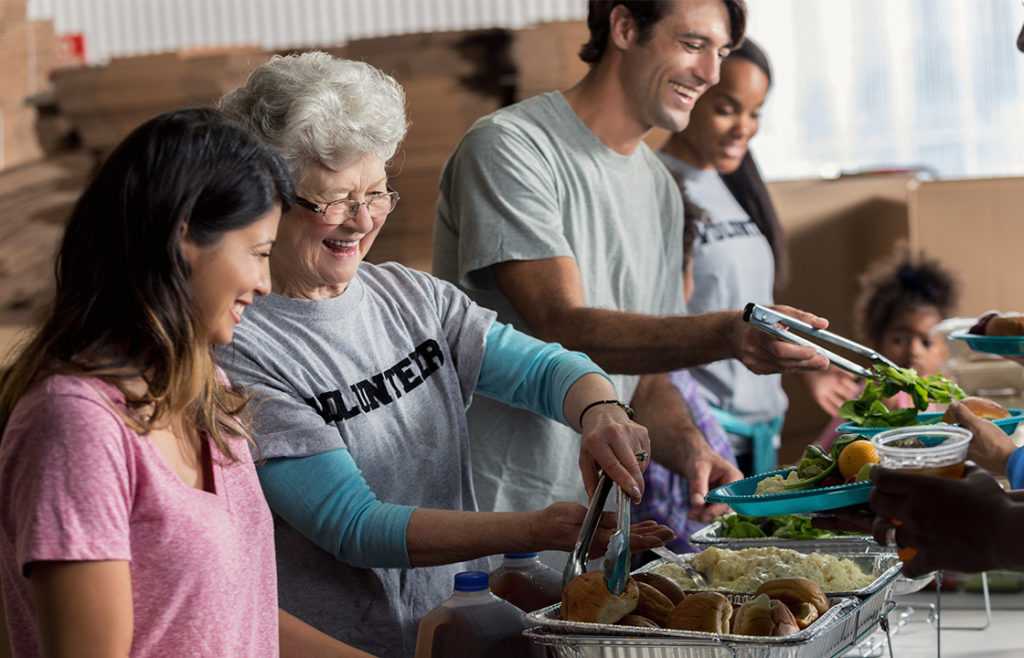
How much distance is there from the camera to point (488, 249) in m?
2.28

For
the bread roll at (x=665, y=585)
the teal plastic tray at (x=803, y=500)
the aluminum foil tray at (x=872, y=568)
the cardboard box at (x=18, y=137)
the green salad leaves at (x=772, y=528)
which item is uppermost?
the cardboard box at (x=18, y=137)

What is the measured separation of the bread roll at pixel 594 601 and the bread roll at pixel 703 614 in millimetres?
48

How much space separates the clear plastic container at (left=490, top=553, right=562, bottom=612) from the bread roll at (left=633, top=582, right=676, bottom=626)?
12 cm

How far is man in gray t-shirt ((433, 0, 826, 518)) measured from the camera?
2.22m

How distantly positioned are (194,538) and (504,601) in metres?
0.36

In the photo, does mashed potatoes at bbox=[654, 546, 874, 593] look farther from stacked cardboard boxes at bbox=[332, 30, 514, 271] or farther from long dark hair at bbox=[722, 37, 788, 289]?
stacked cardboard boxes at bbox=[332, 30, 514, 271]

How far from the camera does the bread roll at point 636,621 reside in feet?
4.82

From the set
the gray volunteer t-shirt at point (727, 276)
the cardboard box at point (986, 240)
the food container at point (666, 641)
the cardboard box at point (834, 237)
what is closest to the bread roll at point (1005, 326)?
the food container at point (666, 641)

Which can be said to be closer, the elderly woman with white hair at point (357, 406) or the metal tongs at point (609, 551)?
the metal tongs at point (609, 551)

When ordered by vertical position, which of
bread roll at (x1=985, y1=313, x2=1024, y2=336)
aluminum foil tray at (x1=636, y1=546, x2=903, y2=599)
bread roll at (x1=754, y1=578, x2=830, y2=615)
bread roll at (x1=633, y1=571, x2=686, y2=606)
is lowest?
aluminum foil tray at (x1=636, y1=546, x2=903, y2=599)

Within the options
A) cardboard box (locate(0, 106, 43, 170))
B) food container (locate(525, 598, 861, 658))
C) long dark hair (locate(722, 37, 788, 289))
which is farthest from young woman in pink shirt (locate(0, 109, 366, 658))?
cardboard box (locate(0, 106, 43, 170))

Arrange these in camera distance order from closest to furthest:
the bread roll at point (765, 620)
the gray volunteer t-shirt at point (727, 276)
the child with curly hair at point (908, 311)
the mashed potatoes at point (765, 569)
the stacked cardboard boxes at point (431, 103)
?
the bread roll at point (765, 620)
the mashed potatoes at point (765, 569)
the gray volunteer t-shirt at point (727, 276)
the child with curly hair at point (908, 311)
the stacked cardboard boxes at point (431, 103)

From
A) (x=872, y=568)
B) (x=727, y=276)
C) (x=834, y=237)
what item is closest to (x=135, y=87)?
(x=727, y=276)

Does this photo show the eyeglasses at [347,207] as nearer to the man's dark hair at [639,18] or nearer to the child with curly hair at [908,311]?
the man's dark hair at [639,18]
